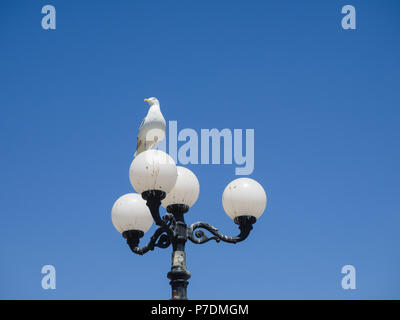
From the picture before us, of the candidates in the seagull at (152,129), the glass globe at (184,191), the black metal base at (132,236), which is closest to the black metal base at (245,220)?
the glass globe at (184,191)

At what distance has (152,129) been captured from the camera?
7.64 m

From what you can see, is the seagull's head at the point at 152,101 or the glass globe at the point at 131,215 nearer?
the glass globe at the point at 131,215

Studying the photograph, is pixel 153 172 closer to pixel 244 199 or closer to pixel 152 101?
pixel 244 199

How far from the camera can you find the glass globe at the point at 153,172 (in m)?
6.95

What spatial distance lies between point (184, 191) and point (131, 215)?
0.66 metres

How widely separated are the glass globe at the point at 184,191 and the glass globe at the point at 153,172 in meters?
0.61

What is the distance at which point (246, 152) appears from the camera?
8570 mm

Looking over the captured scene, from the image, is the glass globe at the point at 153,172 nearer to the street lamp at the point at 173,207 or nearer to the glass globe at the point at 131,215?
the street lamp at the point at 173,207

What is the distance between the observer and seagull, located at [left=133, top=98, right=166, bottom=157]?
764 centimetres
